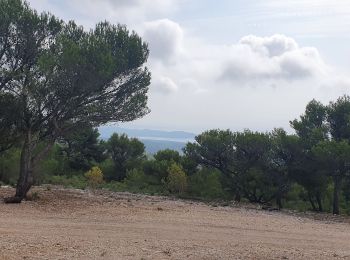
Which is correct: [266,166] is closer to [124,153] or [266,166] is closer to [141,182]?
[141,182]

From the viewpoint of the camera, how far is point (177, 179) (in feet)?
103

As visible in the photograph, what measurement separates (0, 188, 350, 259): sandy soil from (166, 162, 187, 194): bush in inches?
491

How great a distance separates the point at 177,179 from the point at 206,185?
2.01 m

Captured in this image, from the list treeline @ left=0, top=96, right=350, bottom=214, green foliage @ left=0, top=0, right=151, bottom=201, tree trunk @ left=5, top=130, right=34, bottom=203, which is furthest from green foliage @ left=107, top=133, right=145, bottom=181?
tree trunk @ left=5, top=130, right=34, bottom=203

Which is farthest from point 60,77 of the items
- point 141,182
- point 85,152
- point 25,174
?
point 85,152

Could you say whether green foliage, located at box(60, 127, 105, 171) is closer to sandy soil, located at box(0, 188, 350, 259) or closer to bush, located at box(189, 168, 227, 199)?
bush, located at box(189, 168, 227, 199)

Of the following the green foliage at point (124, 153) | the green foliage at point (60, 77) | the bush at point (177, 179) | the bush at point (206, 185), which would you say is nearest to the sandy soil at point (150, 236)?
the green foliage at point (60, 77)

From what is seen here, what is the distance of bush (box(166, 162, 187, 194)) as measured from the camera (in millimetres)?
31500

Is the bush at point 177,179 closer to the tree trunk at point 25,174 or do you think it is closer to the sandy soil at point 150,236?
the tree trunk at point 25,174

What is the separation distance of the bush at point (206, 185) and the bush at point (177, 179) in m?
0.84

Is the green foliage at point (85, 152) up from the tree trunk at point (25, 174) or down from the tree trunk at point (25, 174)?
Answer: up

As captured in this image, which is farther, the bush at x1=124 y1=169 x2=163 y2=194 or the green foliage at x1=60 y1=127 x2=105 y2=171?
the green foliage at x1=60 y1=127 x2=105 y2=171

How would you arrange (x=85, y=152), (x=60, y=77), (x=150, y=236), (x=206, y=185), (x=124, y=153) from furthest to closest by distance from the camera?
(x=85, y=152) → (x=124, y=153) → (x=206, y=185) → (x=60, y=77) → (x=150, y=236)

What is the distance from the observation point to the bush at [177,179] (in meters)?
31.5
